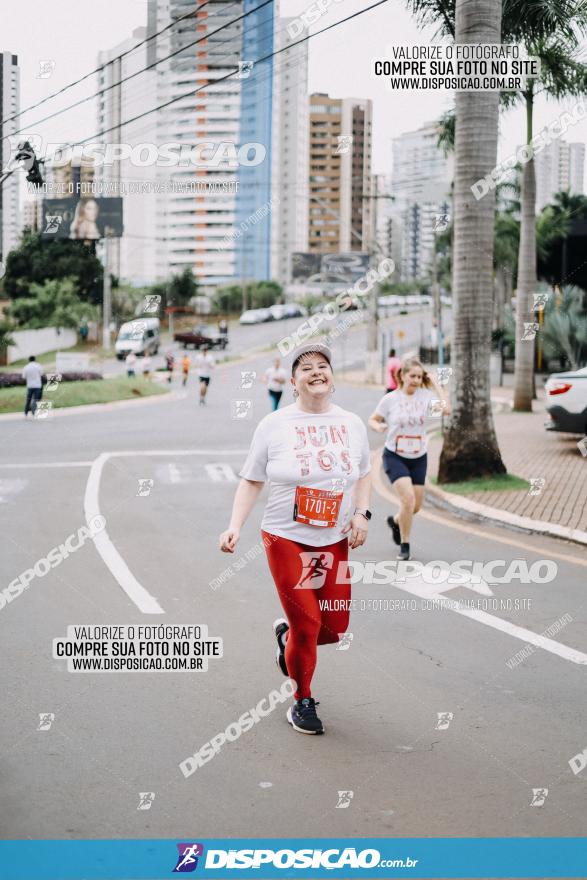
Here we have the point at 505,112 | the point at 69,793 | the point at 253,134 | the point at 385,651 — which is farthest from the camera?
the point at 253,134

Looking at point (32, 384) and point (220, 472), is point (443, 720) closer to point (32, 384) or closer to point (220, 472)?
point (220, 472)

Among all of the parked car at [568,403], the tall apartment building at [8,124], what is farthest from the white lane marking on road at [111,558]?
the parked car at [568,403]

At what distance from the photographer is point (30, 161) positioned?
12234mm

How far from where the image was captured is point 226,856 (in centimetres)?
378

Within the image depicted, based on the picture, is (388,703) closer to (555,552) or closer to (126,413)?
(555,552)

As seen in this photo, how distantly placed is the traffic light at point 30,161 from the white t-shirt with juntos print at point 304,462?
7.76 metres

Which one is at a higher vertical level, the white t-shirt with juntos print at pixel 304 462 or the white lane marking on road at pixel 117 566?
the white t-shirt with juntos print at pixel 304 462

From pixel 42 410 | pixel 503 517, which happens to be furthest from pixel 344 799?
pixel 42 410

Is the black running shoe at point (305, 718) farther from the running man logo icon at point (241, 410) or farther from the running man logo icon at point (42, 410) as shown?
the running man logo icon at point (241, 410)

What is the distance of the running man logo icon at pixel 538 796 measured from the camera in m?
4.22

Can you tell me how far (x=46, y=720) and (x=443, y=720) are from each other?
6.47ft

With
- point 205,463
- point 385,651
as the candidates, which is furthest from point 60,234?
point 385,651

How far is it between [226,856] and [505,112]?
21.5 meters

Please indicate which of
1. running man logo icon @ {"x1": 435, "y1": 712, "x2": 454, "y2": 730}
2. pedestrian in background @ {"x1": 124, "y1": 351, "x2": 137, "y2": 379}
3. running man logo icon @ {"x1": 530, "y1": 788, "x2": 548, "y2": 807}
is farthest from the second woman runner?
pedestrian in background @ {"x1": 124, "y1": 351, "x2": 137, "y2": 379}
